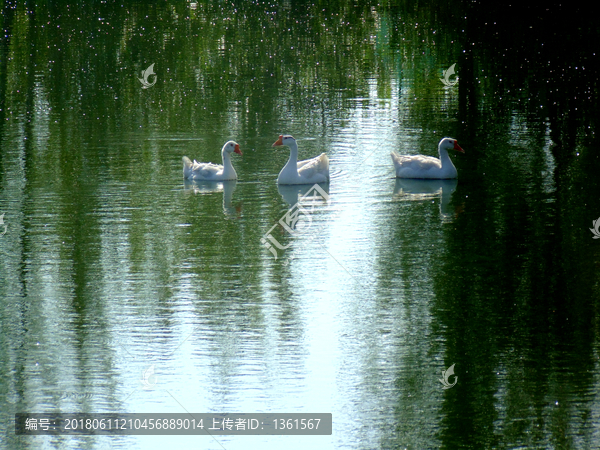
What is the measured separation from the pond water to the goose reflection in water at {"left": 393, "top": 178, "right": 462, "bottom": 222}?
2.6 inches

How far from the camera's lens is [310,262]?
12.5 metres

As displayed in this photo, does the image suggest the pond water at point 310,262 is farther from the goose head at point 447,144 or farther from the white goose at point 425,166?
the goose head at point 447,144

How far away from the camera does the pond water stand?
867 centimetres

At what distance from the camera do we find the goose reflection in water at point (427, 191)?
49.9 ft

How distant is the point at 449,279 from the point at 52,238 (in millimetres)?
5699

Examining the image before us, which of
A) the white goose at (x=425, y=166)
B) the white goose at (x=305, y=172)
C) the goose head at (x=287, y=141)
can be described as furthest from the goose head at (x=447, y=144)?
the goose head at (x=287, y=141)

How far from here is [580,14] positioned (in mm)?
43781

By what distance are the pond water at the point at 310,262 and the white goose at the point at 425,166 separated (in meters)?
0.19

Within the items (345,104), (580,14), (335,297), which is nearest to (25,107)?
(345,104)

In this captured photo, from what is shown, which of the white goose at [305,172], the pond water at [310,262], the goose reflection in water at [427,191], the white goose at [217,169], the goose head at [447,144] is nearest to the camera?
the pond water at [310,262]

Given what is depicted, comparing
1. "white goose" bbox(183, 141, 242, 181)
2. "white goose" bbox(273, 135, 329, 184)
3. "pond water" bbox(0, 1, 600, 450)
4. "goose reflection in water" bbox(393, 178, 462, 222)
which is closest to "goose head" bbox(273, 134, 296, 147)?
"white goose" bbox(273, 135, 329, 184)

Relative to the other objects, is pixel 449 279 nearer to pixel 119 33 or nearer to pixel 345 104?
pixel 345 104

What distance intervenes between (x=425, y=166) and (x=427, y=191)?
0.62m

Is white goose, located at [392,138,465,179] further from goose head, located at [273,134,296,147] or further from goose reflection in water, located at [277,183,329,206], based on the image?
goose head, located at [273,134,296,147]
